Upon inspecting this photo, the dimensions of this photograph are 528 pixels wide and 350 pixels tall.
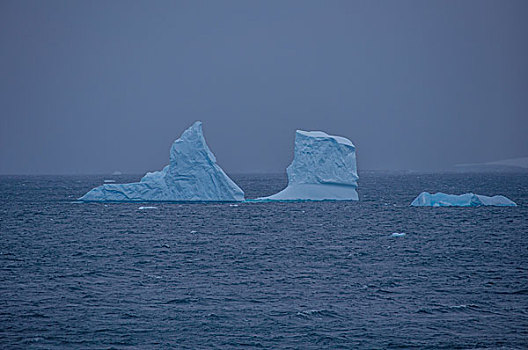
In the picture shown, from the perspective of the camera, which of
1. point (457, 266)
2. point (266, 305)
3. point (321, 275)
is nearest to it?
point (266, 305)

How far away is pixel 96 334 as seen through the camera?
41.4ft

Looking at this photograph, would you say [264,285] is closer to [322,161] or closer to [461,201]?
[322,161]

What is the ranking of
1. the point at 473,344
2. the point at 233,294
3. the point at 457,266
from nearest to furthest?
the point at 473,344, the point at 233,294, the point at 457,266

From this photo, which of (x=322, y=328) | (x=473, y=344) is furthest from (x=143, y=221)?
(x=473, y=344)

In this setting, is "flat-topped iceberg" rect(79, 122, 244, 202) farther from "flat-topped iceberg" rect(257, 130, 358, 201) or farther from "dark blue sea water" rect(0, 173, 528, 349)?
"dark blue sea water" rect(0, 173, 528, 349)

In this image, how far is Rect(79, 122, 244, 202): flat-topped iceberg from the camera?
41.0 metres

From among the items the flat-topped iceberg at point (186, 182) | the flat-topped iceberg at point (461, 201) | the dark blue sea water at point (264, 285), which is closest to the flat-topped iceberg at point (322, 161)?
the flat-topped iceberg at point (186, 182)

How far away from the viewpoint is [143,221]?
1375 inches

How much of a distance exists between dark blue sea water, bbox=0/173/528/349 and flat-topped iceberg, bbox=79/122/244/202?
357 inches

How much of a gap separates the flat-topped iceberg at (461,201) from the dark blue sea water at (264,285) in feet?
33.3

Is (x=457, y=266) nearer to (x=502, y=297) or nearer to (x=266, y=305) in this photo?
(x=502, y=297)

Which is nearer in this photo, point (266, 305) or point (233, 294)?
point (266, 305)

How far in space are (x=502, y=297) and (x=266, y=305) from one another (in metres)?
5.85

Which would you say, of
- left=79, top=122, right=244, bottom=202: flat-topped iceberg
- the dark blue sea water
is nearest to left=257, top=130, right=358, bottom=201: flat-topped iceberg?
left=79, top=122, right=244, bottom=202: flat-topped iceberg
